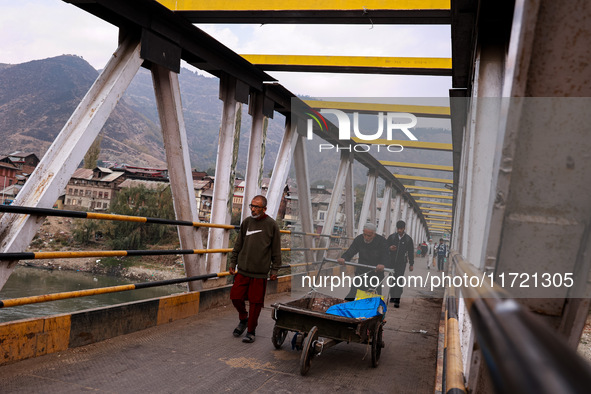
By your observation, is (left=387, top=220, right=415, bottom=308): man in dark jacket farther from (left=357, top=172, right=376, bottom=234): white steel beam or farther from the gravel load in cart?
(left=357, top=172, right=376, bottom=234): white steel beam

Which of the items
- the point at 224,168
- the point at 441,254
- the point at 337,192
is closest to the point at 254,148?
the point at 224,168

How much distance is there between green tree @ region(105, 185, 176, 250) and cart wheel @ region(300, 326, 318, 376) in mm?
46787

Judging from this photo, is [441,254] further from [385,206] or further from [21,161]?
[21,161]

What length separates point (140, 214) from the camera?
57.2 metres

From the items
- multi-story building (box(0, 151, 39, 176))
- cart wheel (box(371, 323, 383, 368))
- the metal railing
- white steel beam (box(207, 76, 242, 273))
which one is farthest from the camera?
multi-story building (box(0, 151, 39, 176))

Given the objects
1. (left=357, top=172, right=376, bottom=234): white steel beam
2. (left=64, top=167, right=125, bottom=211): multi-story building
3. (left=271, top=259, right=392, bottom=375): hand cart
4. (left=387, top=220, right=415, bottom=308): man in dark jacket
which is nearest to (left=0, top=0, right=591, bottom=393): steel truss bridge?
(left=271, top=259, right=392, bottom=375): hand cart

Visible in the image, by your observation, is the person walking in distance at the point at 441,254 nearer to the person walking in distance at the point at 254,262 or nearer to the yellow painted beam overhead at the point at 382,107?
the yellow painted beam overhead at the point at 382,107

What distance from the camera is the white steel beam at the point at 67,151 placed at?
4309mm

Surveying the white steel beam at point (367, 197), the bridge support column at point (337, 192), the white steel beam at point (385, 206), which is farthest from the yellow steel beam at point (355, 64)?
the white steel beam at point (385, 206)

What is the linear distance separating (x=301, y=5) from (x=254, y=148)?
2908 millimetres

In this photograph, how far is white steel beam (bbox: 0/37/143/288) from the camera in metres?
4.31

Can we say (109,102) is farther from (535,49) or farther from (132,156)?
(132,156)

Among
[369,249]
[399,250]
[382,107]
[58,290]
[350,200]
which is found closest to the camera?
[369,249]

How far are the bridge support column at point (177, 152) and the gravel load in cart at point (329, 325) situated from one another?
1.92m
